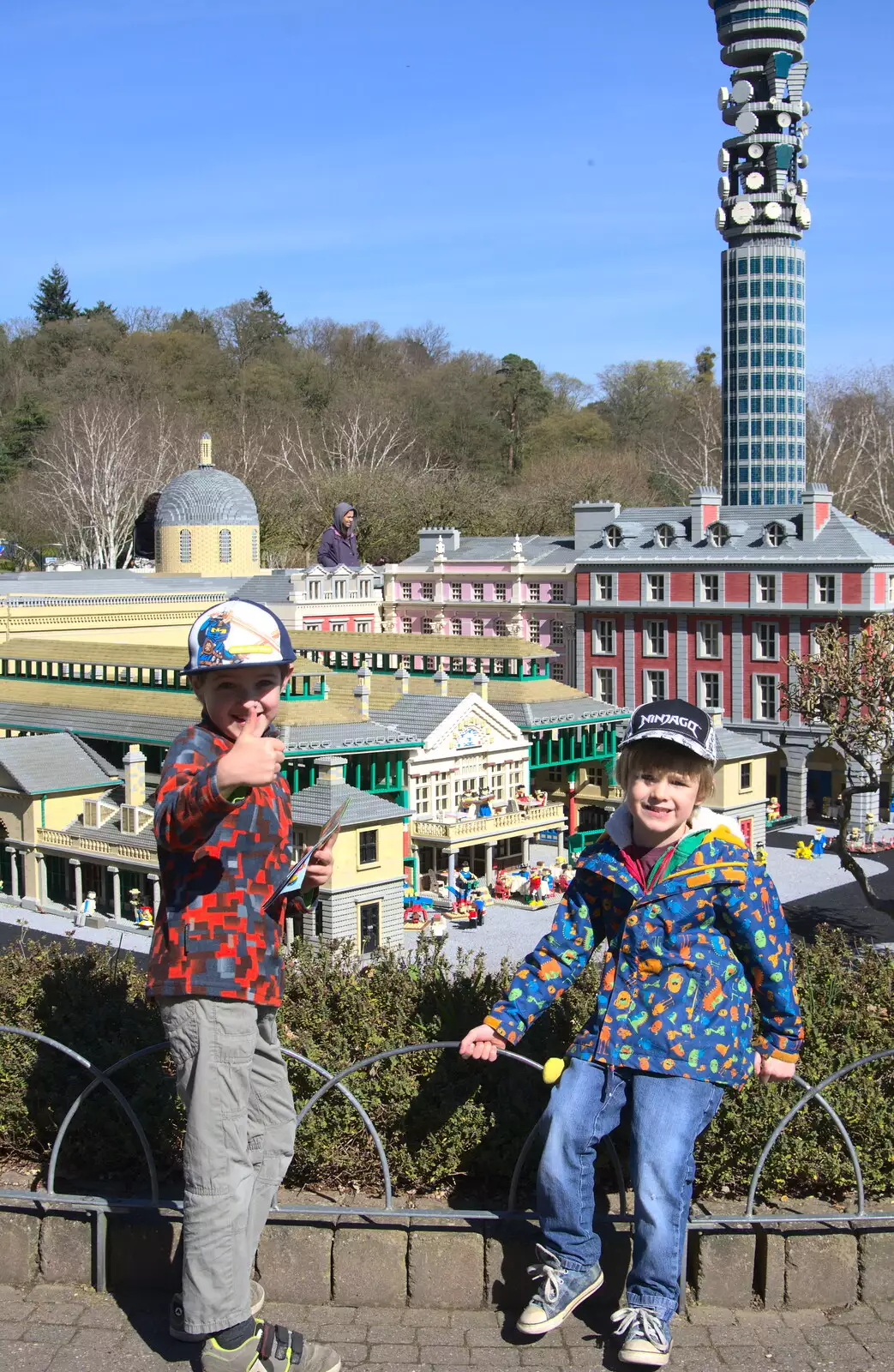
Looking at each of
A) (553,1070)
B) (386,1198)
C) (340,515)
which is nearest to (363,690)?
(340,515)

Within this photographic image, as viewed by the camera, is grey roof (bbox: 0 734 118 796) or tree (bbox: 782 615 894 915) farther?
grey roof (bbox: 0 734 118 796)

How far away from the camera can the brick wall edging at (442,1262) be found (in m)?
6.05

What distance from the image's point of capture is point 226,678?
223 inches

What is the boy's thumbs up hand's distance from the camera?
197 inches

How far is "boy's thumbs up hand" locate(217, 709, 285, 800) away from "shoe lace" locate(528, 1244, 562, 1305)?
2.22m

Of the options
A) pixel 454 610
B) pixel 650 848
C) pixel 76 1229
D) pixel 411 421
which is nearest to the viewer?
pixel 650 848

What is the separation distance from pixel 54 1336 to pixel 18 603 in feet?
135

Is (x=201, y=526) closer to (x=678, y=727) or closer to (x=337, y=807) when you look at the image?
(x=337, y=807)

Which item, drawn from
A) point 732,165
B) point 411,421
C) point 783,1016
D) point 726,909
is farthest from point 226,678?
point 411,421

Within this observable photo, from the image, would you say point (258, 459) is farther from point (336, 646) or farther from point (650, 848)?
point (650, 848)

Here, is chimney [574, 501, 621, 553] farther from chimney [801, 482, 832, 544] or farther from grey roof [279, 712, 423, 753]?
grey roof [279, 712, 423, 753]

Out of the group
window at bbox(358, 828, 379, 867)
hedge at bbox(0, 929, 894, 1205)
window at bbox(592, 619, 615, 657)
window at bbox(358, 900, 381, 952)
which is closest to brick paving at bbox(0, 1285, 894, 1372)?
hedge at bbox(0, 929, 894, 1205)

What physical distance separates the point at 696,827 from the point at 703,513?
147ft

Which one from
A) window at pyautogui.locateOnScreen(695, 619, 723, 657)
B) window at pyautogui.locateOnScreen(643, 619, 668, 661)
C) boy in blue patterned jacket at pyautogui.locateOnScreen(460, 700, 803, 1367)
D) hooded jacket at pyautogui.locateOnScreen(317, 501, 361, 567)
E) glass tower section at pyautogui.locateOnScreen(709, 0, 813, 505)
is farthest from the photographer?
glass tower section at pyautogui.locateOnScreen(709, 0, 813, 505)
